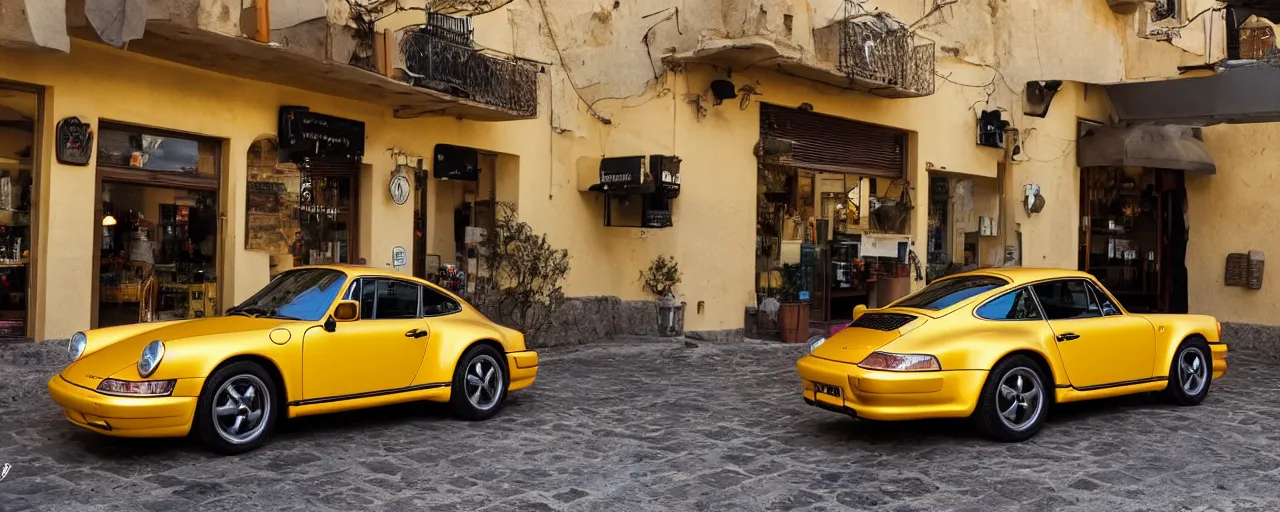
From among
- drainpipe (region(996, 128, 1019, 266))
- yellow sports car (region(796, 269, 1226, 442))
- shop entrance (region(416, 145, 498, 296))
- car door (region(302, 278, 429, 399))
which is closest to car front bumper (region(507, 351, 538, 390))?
car door (region(302, 278, 429, 399))

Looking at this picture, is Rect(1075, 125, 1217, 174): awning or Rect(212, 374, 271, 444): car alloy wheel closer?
Rect(212, 374, 271, 444): car alloy wheel

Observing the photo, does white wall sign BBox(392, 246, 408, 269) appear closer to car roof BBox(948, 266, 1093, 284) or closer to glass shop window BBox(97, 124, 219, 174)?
glass shop window BBox(97, 124, 219, 174)

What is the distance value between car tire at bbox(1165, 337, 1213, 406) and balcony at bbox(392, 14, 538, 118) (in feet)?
26.6

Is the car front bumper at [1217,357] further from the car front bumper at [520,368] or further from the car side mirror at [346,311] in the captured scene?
the car side mirror at [346,311]

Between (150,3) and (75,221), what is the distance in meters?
2.46

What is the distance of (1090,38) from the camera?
19.6 metres

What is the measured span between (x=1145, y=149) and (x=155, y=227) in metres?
16.6

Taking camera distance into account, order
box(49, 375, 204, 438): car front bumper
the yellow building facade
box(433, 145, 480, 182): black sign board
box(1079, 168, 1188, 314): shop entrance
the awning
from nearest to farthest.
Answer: box(49, 375, 204, 438): car front bumper
the yellow building facade
box(433, 145, 480, 182): black sign board
the awning
box(1079, 168, 1188, 314): shop entrance

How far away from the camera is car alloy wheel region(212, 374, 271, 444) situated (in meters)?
6.64

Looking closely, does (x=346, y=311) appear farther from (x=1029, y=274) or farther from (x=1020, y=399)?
(x=1029, y=274)

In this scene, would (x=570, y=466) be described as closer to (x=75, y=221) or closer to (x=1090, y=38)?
(x=75, y=221)

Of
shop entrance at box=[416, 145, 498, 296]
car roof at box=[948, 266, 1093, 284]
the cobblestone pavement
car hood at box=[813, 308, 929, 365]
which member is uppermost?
shop entrance at box=[416, 145, 498, 296]

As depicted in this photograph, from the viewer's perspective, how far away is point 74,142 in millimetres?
9258

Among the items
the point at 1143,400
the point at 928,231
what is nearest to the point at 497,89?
the point at 1143,400
